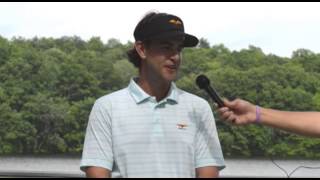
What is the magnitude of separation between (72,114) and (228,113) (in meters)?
28.7

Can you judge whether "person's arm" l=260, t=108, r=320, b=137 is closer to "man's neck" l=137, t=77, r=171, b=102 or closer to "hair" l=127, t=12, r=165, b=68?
"man's neck" l=137, t=77, r=171, b=102

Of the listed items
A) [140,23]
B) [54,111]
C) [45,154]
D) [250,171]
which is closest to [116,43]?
[54,111]

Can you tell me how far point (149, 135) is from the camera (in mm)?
2029

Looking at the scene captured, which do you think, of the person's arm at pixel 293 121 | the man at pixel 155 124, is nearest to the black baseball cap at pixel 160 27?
the man at pixel 155 124

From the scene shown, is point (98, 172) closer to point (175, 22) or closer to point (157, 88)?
point (157, 88)

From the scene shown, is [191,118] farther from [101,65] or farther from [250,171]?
[101,65]

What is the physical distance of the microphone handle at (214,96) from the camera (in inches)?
72.9

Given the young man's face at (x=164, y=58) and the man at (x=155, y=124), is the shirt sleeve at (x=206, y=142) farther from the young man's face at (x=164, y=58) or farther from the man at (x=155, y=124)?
the young man's face at (x=164, y=58)

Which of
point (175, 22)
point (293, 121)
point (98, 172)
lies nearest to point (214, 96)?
point (293, 121)

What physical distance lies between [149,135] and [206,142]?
0.23 m

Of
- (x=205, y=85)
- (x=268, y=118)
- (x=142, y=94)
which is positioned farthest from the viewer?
(x=142, y=94)

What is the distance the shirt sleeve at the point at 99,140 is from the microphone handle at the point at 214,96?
356 mm

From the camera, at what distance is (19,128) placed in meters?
29.3

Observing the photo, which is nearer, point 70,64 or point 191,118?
point 191,118
